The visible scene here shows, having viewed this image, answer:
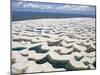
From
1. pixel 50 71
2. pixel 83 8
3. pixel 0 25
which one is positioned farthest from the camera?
pixel 83 8

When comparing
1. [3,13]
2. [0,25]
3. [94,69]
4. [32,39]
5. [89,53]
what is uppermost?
[3,13]

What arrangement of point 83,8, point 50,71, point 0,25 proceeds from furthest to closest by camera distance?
point 83,8
point 50,71
point 0,25

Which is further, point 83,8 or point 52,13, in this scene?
point 83,8

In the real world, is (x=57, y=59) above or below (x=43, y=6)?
below

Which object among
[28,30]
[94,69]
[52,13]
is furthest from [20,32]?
[94,69]

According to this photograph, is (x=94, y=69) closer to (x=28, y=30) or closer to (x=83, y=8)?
(x=83, y=8)

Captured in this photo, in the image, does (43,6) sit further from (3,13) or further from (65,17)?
(3,13)

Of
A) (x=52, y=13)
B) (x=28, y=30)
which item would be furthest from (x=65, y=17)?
(x=28, y=30)
